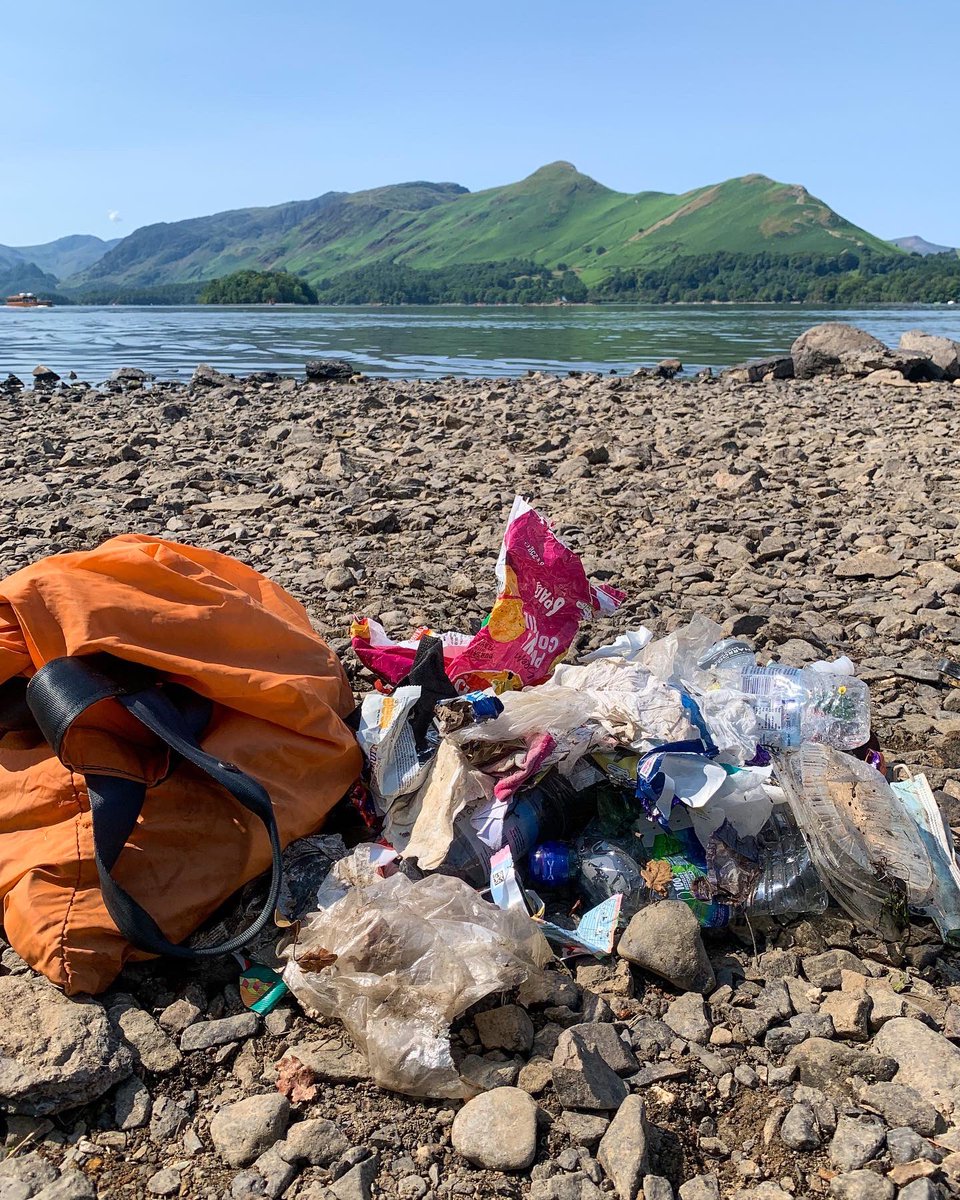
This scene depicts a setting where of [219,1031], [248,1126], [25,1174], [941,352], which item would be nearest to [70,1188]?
[25,1174]

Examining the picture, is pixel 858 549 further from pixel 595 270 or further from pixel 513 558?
pixel 595 270

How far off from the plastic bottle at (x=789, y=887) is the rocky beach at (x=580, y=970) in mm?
69

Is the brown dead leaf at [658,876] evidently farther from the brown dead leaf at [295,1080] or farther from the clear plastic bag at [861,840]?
the brown dead leaf at [295,1080]

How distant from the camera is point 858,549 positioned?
614cm

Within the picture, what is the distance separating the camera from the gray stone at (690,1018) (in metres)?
2.28

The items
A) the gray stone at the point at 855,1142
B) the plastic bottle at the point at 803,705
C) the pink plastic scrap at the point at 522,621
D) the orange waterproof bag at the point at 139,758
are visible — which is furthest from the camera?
the pink plastic scrap at the point at 522,621

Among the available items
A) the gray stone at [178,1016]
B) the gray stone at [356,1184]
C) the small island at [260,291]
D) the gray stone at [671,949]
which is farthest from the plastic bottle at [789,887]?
the small island at [260,291]

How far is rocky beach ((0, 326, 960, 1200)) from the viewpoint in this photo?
1.92m

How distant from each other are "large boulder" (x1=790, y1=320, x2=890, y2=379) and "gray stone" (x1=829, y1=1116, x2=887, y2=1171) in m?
17.8

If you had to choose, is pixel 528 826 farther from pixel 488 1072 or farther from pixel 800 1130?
pixel 800 1130

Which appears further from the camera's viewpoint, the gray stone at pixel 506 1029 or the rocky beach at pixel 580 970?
the gray stone at pixel 506 1029

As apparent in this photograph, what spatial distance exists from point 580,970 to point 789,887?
692mm

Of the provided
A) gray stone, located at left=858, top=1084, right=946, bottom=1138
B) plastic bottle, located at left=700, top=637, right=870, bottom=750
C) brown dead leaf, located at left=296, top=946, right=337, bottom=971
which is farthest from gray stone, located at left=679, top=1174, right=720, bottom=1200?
plastic bottle, located at left=700, top=637, right=870, bottom=750

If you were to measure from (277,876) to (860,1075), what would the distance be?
58.8 inches
